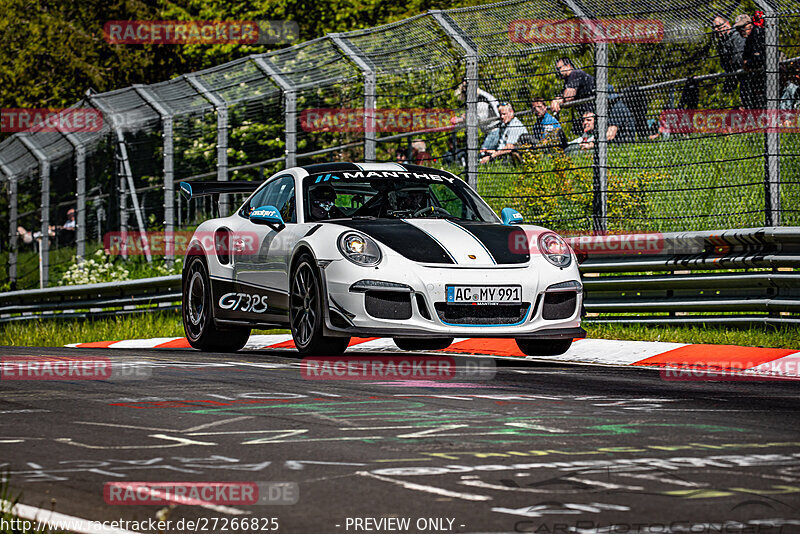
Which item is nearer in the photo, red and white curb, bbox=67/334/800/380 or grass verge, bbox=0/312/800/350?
red and white curb, bbox=67/334/800/380

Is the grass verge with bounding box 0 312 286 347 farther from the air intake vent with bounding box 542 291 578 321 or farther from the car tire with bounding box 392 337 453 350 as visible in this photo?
the air intake vent with bounding box 542 291 578 321

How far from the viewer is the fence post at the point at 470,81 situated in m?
13.4

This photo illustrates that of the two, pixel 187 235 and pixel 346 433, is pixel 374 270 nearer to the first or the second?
pixel 346 433

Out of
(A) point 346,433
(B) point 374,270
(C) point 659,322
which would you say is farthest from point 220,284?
(A) point 346,433

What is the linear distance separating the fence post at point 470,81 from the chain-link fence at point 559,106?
0.8 inches

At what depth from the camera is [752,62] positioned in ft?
38.0

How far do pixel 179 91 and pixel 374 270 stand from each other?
8467 mm

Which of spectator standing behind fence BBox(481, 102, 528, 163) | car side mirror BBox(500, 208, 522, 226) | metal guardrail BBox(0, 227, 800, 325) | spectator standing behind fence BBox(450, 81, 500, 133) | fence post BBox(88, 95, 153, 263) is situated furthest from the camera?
fence post BBox(88, 95, 153, 263)

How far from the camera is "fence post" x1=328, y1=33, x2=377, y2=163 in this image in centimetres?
1434

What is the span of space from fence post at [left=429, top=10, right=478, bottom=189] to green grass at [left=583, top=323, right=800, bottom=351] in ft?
7.74

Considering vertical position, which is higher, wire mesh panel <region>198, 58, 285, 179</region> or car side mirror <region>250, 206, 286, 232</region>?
wire mesh panel <region>198, 58, 285, 179</region>

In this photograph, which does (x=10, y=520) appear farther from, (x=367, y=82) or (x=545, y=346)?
(x=367, y=82)

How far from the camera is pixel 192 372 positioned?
29.2 ft

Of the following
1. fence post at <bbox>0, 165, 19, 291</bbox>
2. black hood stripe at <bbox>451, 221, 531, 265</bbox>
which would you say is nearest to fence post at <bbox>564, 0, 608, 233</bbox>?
black hood stripe at <bbox>451, 221, 531, 265</bbox>
